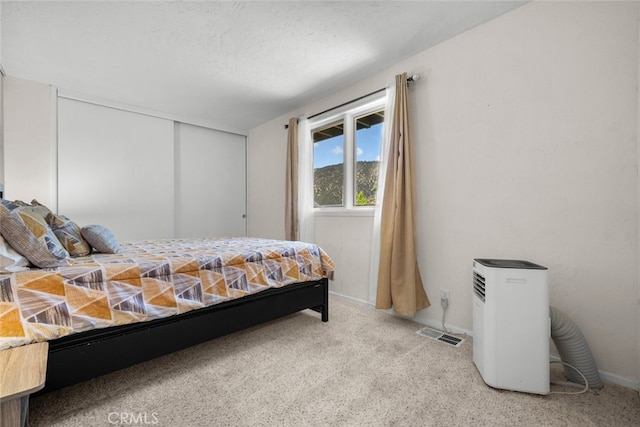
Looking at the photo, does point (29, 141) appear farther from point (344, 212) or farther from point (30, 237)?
point (344, 212)

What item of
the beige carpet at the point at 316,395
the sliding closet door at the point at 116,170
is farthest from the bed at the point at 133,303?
the sliding closet door at the point at 116,170

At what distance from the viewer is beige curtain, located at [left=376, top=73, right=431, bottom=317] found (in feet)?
7.85

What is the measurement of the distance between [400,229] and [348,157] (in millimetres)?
1155

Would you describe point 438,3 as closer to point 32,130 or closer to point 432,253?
point 432,253

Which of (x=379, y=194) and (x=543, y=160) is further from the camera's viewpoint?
(x=379, y=194)

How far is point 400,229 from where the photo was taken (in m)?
2.46

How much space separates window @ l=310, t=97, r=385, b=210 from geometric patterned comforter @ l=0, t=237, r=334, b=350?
130 centimetres

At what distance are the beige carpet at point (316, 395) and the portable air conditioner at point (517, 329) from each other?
0.09 metres

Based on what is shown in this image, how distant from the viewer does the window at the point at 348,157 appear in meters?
3.02

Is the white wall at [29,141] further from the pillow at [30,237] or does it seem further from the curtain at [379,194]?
the curtain at [379,194]

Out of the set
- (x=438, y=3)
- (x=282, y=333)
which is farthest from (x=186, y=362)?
(x=438, y=3)

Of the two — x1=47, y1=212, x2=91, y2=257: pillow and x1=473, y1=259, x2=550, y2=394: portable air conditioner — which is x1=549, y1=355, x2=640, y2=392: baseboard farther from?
x1=47, y1=212, x2=91, y2=257: pillow

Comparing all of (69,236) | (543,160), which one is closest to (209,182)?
(69,236)

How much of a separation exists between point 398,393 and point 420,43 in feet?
8.64
